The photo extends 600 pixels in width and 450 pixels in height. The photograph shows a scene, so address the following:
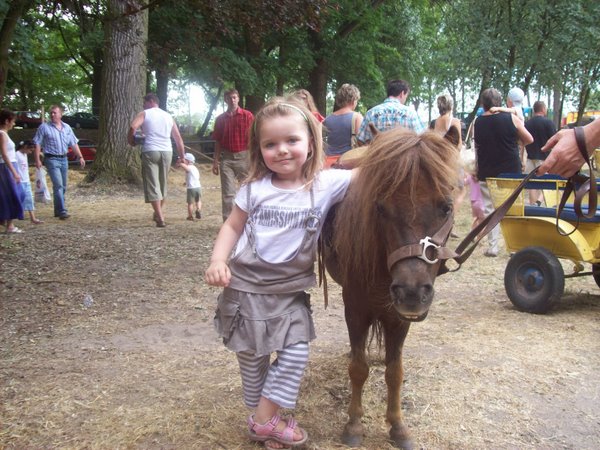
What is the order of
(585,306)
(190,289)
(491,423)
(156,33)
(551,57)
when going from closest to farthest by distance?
(491,423) → (585,306) → (190,289) → (156,33) → (551,57)

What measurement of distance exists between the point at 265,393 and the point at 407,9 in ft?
75.0

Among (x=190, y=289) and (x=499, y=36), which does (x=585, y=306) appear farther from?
(x=499, y=36)

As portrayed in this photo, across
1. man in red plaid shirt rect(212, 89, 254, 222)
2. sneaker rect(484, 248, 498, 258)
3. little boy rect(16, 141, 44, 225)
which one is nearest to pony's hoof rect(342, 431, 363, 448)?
sneaker rect(484, 248, 498, 258)

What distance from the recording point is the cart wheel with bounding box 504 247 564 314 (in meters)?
4.71

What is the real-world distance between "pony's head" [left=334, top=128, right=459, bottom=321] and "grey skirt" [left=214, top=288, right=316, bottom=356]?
1.23 feet

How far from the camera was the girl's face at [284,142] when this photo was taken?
2.36 metres

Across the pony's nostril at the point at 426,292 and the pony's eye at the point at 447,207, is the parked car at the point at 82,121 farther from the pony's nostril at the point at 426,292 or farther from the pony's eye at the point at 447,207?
the pony's nostril at the point at 426,292

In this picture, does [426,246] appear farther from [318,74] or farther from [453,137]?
[318,74]

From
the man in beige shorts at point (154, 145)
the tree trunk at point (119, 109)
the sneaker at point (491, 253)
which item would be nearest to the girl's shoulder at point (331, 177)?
the sneaker at point (491, 253)

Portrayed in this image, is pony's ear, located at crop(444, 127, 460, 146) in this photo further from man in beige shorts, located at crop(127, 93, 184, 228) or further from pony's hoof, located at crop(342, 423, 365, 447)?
man in beige shorts, located at crop(127, 93, 184, 228)

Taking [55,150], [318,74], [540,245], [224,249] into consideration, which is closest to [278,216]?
[224,249]

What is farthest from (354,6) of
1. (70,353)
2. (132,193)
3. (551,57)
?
(70,353)

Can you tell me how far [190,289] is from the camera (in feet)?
17.9

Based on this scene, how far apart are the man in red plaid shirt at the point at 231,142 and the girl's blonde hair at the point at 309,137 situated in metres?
5.37
